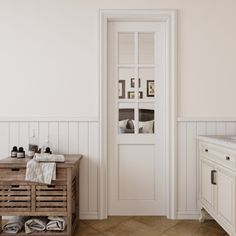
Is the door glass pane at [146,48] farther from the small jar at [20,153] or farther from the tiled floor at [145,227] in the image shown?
the tiled floor at [145,227]

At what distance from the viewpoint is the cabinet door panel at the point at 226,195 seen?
198 centimetres

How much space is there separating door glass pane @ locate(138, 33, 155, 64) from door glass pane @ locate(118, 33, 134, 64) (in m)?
0.09

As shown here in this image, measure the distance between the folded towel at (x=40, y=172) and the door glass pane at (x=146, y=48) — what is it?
1.49 meters

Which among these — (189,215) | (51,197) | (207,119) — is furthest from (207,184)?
(51,197)

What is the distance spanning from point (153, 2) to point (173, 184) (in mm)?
1925

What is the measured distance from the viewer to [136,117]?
2.92 meters

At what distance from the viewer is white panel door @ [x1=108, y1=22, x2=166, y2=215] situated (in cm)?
289

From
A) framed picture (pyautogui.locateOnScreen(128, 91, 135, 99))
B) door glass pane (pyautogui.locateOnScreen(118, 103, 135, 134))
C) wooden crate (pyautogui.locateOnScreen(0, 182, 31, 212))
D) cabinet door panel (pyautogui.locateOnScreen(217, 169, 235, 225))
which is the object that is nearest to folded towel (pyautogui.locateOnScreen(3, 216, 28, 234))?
wooden crate (pyautogui.locateOnScreen(0, 182, 31, 212))

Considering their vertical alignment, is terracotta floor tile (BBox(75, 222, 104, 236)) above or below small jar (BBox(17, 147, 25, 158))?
below

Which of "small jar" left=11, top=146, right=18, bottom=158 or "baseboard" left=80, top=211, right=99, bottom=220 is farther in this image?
"baseboard" left=80, top=211, right=99, bottom=220

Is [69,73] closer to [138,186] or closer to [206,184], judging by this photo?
[138,186]

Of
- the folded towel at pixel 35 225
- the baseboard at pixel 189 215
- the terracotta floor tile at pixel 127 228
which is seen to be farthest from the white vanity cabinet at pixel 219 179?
the folded towel at pixel 35 225

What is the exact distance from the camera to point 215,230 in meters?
2.52

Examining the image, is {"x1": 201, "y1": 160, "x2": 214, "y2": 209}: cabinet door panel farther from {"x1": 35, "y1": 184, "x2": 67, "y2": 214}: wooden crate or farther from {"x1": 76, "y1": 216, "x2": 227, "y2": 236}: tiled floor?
{"x1": 35, "y1": 184, "x2": 67, "y2": 214}: wooden crate
